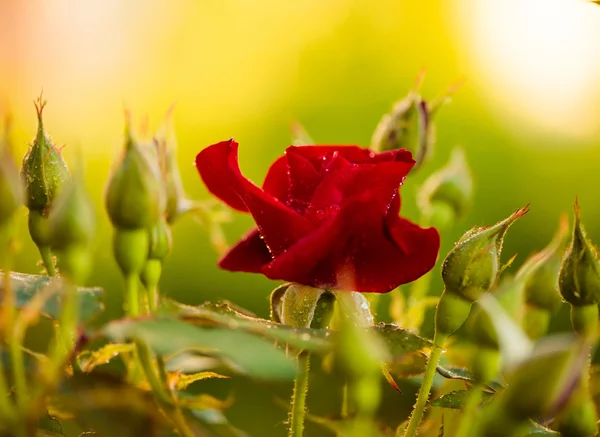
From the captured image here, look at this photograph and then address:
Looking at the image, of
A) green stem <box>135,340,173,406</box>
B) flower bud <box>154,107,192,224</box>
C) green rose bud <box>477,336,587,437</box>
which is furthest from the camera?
flower bud <box>154,107,192,224</box>

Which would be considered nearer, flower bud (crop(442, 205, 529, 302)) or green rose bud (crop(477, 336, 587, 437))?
green rose bud (crop(477, 336, 587, 437))

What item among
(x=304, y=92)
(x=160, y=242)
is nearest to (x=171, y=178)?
(x=160, y=242)

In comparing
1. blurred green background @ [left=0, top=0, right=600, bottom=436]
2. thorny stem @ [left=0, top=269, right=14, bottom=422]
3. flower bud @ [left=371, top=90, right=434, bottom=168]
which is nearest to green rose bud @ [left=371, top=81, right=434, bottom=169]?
flower bud @ [left=371, top=90, right=434, bottom=168]

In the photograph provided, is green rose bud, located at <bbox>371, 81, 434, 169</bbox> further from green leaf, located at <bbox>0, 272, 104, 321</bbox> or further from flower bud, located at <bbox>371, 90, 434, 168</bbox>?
green leaf, located at <bbox>0, 272, 104, 321</bbox>

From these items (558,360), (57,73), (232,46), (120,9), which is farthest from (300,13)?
(558,360)

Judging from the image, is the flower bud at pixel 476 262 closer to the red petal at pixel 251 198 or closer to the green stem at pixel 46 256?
the red petal at pixel 251 198

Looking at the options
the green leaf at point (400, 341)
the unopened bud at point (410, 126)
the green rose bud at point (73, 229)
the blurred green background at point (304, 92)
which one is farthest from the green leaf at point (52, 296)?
the blurred green background at point (304, 92)
